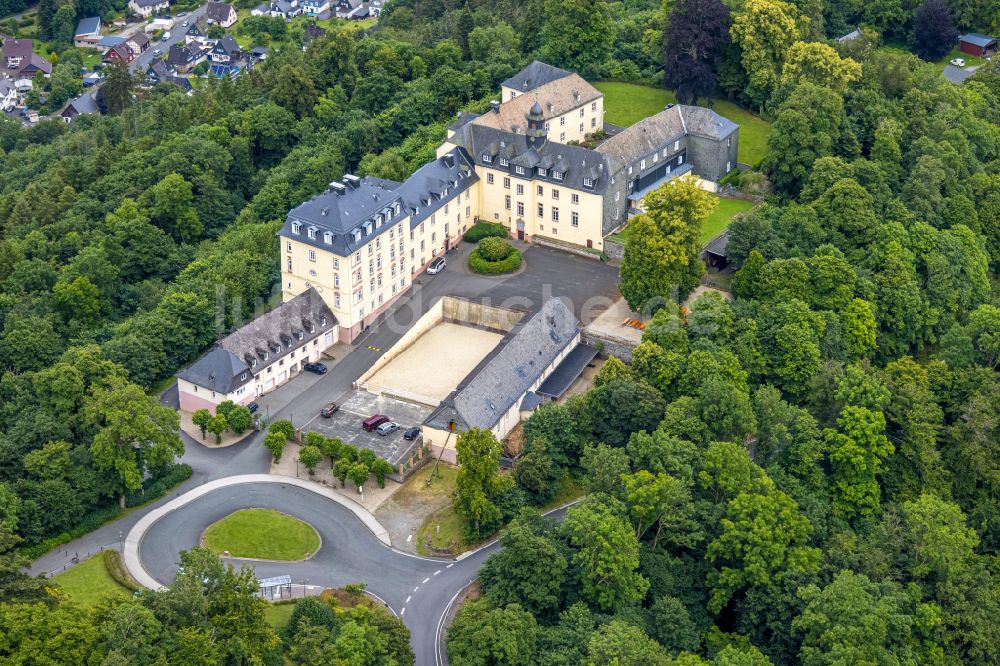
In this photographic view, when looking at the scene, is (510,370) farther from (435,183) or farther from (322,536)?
(435,183)

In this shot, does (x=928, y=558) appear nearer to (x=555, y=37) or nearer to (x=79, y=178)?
(x=555, y=37)

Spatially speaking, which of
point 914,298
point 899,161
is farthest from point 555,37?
point 914,298

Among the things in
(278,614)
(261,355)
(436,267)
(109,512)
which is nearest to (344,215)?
(436,267)

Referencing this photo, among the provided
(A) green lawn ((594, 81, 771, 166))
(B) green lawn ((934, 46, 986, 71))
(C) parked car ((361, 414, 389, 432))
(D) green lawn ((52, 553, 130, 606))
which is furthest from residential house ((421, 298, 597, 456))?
(B) green lawn ((934, 46, 986, 71))

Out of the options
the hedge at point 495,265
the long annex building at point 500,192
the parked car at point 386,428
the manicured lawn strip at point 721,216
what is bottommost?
the parked car at point 386,428

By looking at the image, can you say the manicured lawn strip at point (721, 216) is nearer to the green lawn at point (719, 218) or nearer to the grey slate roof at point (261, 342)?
the green lawn at point (719, 218)

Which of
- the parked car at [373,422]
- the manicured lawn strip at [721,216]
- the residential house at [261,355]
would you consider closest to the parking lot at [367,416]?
the parked car at [373,422]

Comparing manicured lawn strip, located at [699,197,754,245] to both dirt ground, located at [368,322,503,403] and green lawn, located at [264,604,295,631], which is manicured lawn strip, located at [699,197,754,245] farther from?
green lawn, located at [264,604,295,631]
